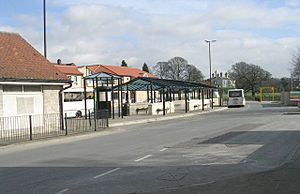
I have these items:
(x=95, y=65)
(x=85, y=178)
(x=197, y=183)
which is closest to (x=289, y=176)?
(x=197, y=183)

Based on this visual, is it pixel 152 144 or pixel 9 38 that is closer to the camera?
pixel 152 144

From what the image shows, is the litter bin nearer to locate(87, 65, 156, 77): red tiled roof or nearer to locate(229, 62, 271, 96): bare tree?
locate(87, 65, 156, 77): red tiled roof

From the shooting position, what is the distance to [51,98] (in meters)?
25.0

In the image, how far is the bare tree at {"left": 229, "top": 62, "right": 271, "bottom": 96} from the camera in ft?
374

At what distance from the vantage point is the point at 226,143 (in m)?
16.3

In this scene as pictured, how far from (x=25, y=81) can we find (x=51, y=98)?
2655 mm

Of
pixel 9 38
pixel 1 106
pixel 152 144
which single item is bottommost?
pixel 152 144

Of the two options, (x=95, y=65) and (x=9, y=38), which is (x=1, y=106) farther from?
(x=95, y=65)

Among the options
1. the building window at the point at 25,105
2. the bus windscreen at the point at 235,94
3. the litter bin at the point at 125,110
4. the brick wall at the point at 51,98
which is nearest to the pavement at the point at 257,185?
the building window at the point at 25,105

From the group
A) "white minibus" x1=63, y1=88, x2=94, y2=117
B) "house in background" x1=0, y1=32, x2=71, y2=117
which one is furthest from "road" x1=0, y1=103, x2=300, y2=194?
"white minibus" x1=63, y1=88, x2=94, y2=117

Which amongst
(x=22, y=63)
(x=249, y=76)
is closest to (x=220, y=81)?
(x=249, y=76)

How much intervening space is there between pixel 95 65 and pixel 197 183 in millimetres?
100374

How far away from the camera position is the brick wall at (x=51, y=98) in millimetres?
24594

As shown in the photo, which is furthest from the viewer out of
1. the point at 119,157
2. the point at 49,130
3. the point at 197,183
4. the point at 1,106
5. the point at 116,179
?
the point at 49,130
